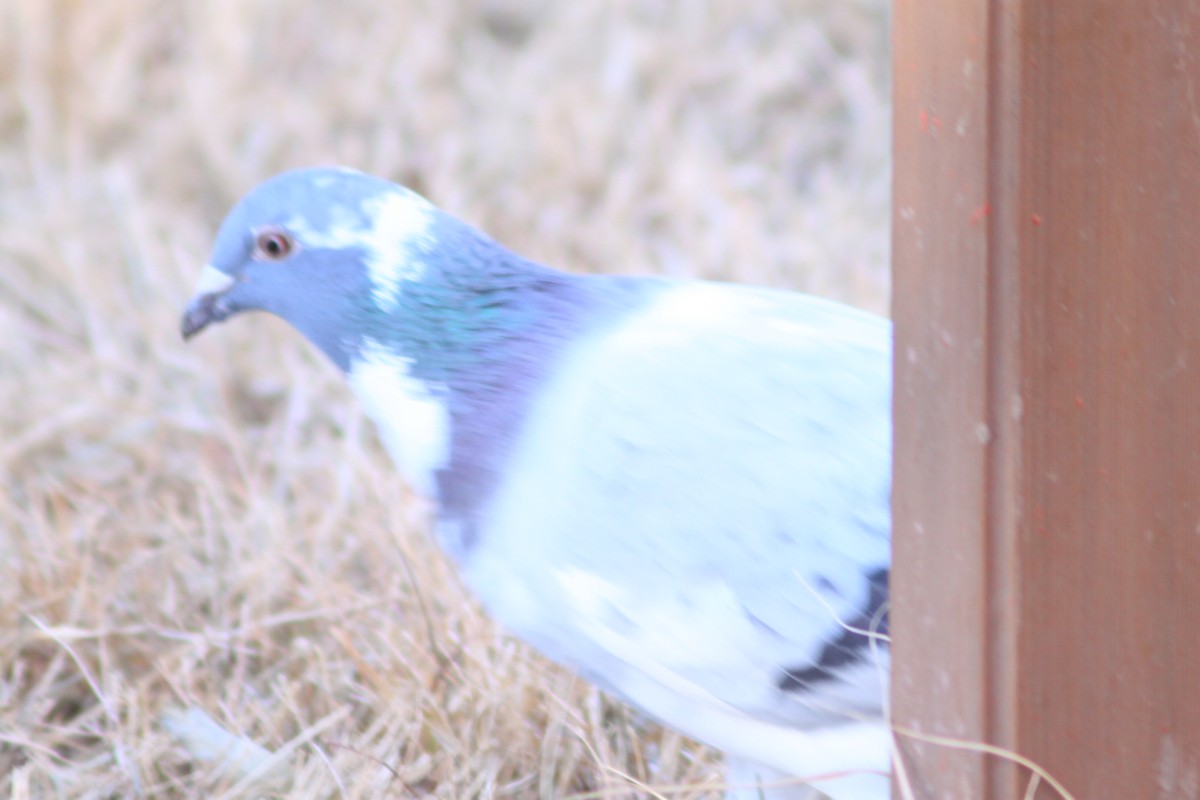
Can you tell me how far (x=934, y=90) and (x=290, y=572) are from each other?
1.24m

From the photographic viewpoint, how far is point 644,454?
3.26 feet

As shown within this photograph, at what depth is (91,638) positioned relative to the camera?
1.67m

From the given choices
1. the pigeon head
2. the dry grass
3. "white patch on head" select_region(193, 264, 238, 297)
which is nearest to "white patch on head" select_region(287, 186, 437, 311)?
the pigeon head

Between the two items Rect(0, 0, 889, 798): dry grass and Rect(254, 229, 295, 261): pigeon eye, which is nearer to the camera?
Rect(254, 229, 295, 261): pigeon eye

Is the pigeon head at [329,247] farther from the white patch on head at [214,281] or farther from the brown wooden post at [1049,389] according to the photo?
the brown wooden post at [1049,389]

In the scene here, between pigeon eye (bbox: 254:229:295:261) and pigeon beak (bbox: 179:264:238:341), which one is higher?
pigeon eye (bbox: 254:229:295:261)

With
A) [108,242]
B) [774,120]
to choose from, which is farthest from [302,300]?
[774,120]

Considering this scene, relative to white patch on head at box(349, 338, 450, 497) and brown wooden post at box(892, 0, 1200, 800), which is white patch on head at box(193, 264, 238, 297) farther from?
brown wooden post at box(892, 0, 1200, 800)

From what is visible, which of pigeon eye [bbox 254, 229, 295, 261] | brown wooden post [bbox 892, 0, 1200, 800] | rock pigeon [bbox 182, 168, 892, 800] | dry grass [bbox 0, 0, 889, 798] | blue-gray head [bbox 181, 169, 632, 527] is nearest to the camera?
brown wooden post [bbox 892, 0, 1200, 800]

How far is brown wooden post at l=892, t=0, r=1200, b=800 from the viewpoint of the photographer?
0.80 metres

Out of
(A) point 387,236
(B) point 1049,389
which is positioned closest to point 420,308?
(A) point 387,236

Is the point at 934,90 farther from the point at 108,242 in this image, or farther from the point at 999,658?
the point at 108,242

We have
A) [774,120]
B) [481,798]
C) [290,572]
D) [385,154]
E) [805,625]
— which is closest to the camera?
[805,625]

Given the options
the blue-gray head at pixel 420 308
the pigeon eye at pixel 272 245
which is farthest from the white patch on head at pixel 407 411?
the pigeon eye at pixel 272 245
